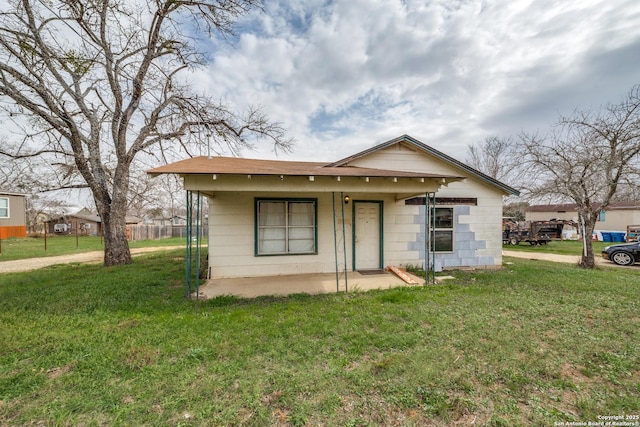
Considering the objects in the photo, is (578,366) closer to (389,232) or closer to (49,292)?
(389,232)

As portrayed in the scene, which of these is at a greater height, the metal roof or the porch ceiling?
the metal roof

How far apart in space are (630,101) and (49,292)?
16552 millimetres

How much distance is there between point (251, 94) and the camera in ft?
33.7

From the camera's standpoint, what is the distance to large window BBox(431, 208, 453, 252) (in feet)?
26.0

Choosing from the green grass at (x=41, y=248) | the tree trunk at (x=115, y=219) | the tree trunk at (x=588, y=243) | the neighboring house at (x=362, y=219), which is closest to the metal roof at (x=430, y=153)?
the neighboring house at (x=362, y=219)

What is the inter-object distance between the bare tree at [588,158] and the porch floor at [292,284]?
24.2 ft

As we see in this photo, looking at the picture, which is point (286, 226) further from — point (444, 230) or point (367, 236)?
point (444, 230)

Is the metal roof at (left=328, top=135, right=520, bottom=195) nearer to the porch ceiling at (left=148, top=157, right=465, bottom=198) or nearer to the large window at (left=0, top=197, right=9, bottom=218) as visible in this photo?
the porch ceiling at (left=148, top=157, right=465, bottom=198)

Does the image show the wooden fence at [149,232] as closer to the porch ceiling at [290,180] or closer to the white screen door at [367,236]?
the white screen door at [367,236]

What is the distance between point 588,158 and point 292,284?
1065 cm

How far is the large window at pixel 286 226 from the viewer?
6.86m

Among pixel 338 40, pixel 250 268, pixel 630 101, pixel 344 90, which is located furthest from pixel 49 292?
pixel 630 101

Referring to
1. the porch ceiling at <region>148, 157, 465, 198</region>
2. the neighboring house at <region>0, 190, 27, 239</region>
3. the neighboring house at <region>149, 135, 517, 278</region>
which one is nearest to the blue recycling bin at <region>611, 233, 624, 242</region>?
the neighboring house at <region>149, 135, 517, 278</region>

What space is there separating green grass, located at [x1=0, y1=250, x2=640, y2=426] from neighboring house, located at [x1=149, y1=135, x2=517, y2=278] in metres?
1.89
